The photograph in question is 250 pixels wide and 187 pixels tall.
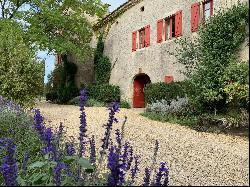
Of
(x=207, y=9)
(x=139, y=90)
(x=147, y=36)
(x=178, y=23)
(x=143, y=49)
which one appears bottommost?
(x=139, y=90)

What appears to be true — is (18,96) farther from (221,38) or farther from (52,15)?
(52,15)

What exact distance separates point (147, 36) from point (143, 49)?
2.20 ft

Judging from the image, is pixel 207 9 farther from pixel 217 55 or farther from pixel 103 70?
pixel 103 70

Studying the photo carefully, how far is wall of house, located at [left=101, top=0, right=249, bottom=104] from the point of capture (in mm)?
14562

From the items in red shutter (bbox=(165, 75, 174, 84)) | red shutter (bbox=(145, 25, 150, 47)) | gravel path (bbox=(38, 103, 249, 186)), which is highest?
red shutter (bbox=(145, 25, 150, 47))

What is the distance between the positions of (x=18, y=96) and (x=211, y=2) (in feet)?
23.8

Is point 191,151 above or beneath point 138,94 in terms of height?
beneath

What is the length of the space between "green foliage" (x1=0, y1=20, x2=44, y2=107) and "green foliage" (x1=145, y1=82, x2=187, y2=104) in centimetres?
463

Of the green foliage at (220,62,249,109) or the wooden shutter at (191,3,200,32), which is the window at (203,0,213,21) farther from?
the green foliage at (220,62,249,109)

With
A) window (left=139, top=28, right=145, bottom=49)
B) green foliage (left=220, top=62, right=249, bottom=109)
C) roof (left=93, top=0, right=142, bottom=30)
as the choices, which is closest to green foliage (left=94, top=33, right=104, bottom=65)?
roof (left=93, top=0, right=142, bottom=30)

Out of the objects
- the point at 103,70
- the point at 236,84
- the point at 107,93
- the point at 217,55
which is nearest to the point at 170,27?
the point at 217,55

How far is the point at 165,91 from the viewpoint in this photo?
546 inches

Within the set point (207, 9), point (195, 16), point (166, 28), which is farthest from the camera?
point (166, 28)

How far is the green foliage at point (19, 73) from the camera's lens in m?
10.7
